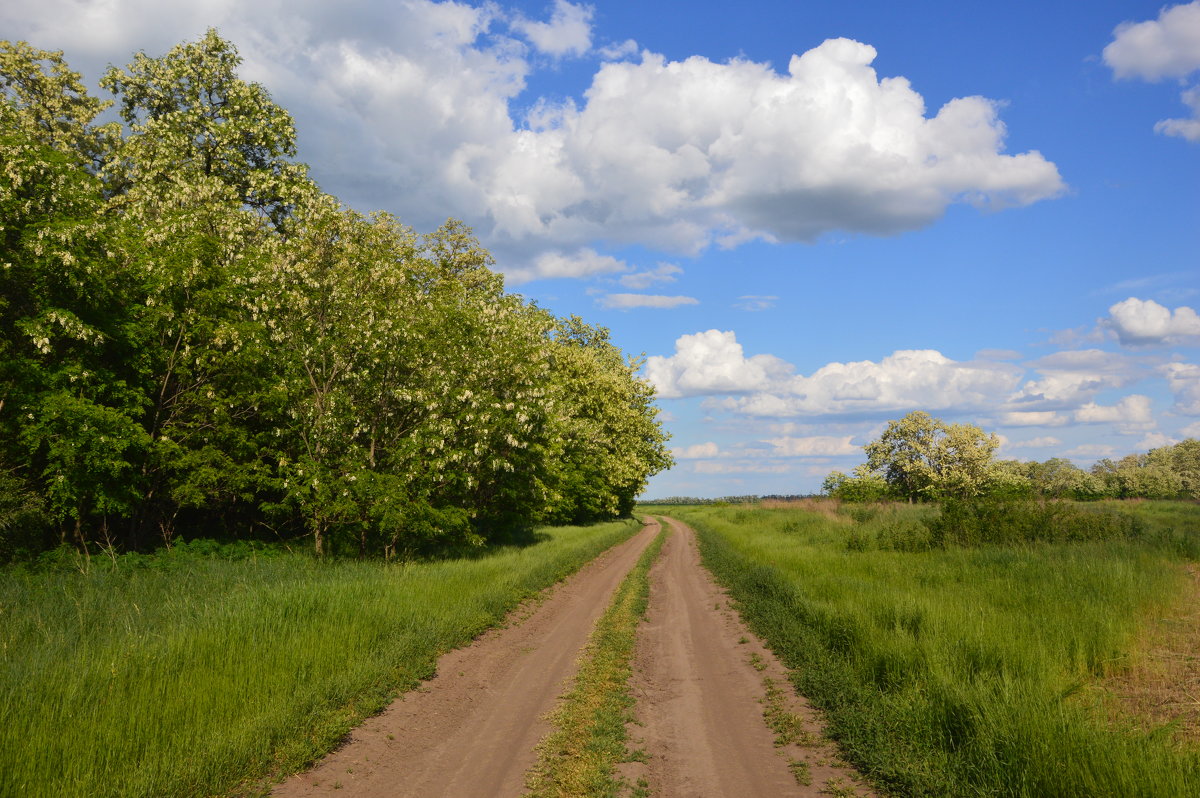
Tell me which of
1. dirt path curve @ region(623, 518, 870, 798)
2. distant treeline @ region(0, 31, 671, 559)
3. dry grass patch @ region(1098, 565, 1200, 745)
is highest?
distant treeline @ region(0, 31, 671, 559)

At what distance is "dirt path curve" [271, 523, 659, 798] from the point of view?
21.0ft

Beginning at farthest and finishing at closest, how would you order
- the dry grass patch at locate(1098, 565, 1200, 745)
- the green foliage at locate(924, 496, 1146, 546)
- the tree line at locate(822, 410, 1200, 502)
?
the tree line at locate(822, 410, 1200, 502)
the green foliage at locate(924, 496, 1146, 546)
the dry grass patch at locate(1098, 565, 1200, 745)

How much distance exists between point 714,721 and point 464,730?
3352 millimetres

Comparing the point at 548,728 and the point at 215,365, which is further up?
the point at 215,365

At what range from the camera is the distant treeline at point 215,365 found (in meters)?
14.6

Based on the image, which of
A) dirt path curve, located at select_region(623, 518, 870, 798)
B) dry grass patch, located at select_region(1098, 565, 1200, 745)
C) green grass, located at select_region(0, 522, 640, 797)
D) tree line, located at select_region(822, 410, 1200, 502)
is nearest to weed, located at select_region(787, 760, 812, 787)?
dirt path curve, located at select_region(623, 518, 870, 798)

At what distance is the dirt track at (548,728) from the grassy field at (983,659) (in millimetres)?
798

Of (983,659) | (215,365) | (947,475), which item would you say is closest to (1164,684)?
(983,659)

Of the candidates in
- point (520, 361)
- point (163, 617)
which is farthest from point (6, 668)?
point (520, 361)

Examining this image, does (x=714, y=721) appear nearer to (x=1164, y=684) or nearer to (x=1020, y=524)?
(x=1164, y=684)

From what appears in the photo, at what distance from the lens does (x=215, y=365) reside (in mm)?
18406

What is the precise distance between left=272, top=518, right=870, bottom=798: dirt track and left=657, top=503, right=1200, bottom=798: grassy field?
798 mm

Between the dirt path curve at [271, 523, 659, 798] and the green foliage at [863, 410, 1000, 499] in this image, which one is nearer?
the dirt path curve at [271, 523, 659, 798]

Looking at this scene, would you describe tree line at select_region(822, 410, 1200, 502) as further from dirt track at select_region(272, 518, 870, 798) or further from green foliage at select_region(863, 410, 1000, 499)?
dirt track at select_region(272, 518, 870, 798)
